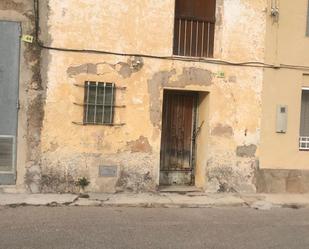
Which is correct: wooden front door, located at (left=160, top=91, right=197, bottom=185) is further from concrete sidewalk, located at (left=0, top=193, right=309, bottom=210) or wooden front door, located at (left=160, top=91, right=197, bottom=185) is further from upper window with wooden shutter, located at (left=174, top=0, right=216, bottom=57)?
upper window with wooden shutter, located at (left=174, top=0, right=216, bottom=57)

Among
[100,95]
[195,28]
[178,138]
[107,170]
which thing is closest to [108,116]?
[100,95]

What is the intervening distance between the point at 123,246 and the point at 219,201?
Result: 3704 millimetres

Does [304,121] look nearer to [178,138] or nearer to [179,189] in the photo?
[178,138]

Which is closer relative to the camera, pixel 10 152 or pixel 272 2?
pixel 10 152

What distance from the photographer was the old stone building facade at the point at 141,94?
9.76 metres

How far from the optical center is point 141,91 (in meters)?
10.3

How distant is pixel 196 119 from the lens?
11258 millimetres

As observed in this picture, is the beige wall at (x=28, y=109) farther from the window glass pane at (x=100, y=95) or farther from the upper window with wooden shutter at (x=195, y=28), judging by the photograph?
the upper window with wooden shutter at (x=195, y=28)

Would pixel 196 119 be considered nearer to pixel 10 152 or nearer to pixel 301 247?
pixel 10 152

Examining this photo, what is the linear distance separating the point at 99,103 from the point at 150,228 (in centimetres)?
321

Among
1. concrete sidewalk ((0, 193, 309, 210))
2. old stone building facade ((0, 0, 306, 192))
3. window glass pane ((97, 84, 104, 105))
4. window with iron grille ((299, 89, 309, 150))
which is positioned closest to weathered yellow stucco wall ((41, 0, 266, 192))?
old stone building facade ((0, 0, 306, 192))

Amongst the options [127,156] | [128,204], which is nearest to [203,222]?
[128,204]

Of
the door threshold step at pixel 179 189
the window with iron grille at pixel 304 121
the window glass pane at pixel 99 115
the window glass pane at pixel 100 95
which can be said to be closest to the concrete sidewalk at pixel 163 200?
the door threshold step at pixel 179 189

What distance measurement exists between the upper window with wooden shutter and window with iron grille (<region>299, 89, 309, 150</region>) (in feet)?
8.02
